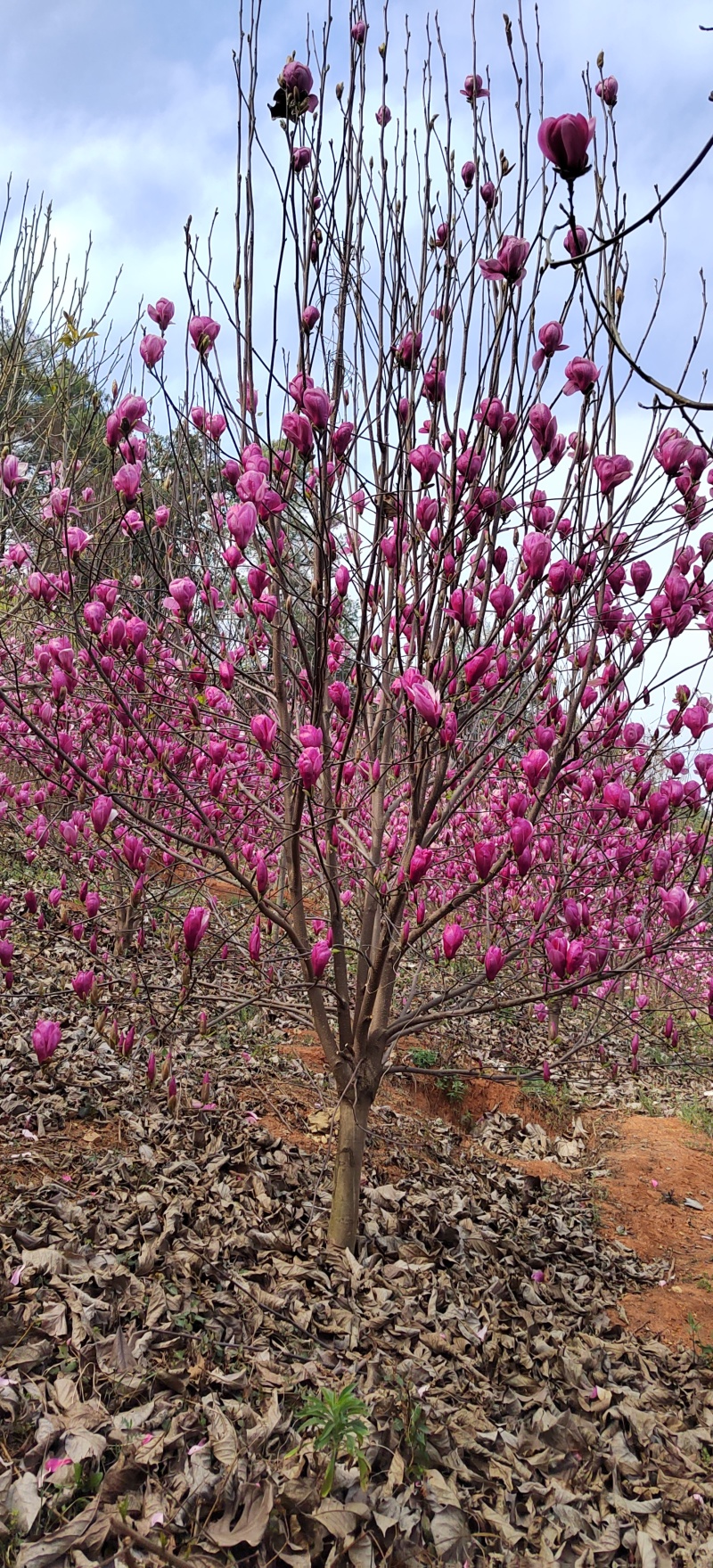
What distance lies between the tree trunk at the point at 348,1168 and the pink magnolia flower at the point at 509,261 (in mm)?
2638

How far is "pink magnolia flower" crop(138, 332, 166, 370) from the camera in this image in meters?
2.55

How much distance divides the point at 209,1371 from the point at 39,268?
7.47m

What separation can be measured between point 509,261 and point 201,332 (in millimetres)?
943

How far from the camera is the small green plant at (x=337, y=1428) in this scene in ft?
6.13

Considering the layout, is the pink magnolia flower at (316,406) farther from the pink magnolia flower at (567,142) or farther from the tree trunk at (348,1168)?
the tree trunk at (348,1168)

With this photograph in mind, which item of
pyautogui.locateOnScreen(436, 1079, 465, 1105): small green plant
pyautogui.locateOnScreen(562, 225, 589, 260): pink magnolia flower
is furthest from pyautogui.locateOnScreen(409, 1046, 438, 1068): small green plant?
pyautogui.locateOnScreen(562, 225, 589, 260): pink magnolia flower

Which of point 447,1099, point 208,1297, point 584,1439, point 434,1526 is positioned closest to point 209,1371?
point 208,1297

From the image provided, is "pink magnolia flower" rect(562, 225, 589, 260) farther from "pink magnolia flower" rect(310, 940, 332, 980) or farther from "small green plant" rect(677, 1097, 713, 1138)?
"small green plant" rect(677, 1097, 713, 1138)

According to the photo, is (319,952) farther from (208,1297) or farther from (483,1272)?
(483,1272)

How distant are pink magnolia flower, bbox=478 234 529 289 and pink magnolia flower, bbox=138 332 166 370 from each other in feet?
3.25

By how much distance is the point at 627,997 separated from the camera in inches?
340

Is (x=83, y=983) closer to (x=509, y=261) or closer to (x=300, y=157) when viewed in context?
(x=509, y=261)

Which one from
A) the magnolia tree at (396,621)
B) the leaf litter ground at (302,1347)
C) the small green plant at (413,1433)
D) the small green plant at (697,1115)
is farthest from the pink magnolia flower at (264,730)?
the small green plant at (697,1115)

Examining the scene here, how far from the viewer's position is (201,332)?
2541mm
